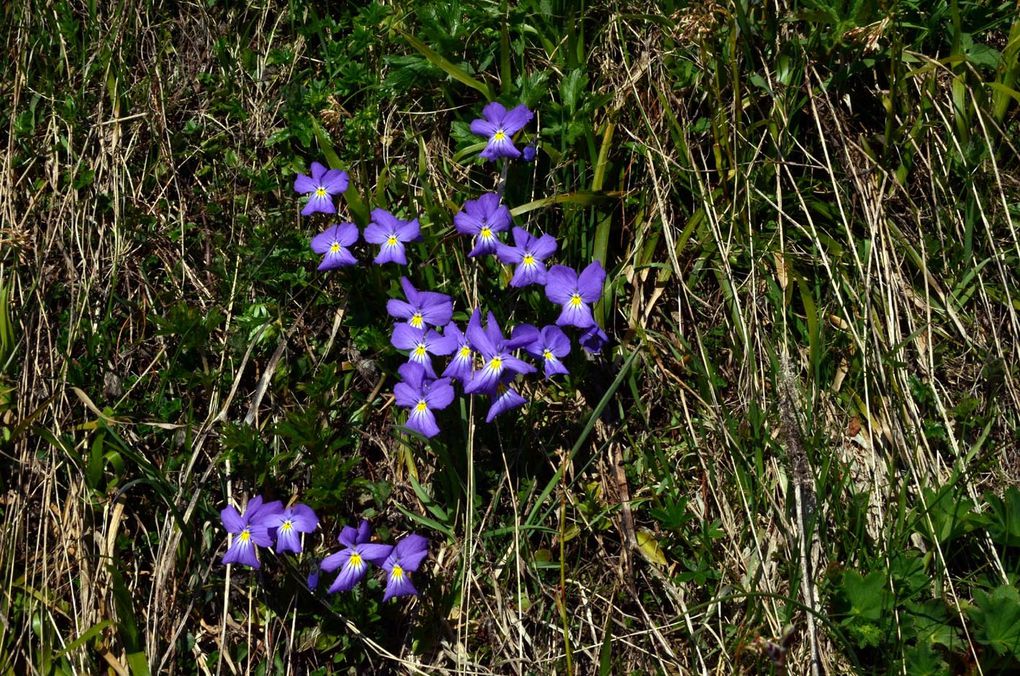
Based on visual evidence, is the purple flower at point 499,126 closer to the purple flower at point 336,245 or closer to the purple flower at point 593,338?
the purple flower at point 336,245

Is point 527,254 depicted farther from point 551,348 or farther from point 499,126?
point 499,126

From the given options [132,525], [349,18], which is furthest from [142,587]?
[349,18]

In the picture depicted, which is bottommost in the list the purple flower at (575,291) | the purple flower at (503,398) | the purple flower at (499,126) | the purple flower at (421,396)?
the purple flower at (503,398)

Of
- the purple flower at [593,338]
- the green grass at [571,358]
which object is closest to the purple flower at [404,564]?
the green grass at [571,358]

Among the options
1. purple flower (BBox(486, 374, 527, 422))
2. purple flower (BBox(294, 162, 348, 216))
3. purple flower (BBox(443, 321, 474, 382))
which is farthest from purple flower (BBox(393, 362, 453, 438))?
purple flower (BBox(294, 162, 348, 216))

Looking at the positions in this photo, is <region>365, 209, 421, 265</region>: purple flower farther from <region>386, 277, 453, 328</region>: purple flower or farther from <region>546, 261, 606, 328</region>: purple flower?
<region>546, 261, 606, 328</region>: purple flower
